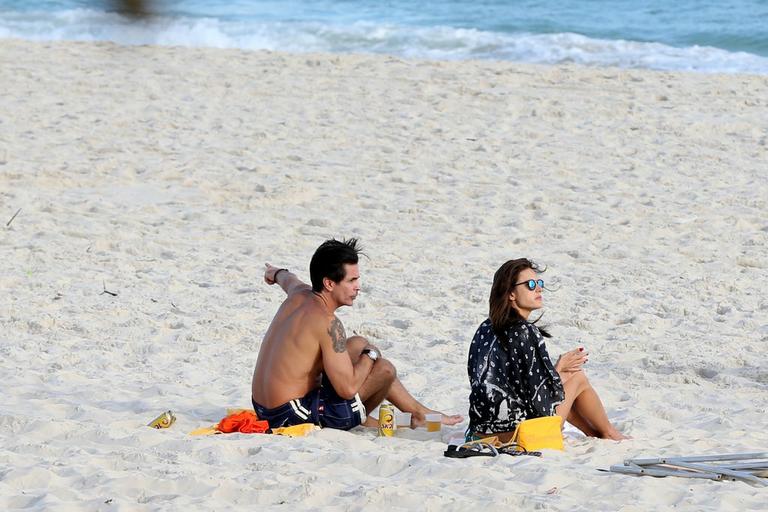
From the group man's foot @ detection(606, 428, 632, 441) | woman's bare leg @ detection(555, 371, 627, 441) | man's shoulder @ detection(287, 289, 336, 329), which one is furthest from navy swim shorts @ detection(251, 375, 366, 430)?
man's foot @ detection(606, 428, 632, 441)

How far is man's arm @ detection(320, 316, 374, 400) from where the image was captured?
4508mm

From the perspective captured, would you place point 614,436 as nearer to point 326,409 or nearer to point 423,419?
point 423,419

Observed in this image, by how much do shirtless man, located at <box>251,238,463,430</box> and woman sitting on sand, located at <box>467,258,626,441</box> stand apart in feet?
1.70

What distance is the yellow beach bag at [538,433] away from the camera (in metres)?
4.26

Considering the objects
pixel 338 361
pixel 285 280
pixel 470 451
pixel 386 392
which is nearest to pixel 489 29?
pixel 285 280

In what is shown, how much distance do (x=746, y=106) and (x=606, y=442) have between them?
783 centimetres

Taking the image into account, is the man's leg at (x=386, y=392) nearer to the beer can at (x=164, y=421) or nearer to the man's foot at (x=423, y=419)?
the man's foot at (x=423, y=419)

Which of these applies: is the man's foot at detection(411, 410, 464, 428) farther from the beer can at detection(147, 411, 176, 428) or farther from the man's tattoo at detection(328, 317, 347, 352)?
the beer can at detection(147, 411, 176, 428)

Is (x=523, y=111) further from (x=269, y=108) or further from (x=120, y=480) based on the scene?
(x=120, y=480)

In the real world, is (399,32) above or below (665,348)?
above

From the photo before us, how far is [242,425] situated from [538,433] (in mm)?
1132

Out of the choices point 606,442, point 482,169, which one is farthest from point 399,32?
point 606,442

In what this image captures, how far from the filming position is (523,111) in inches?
442

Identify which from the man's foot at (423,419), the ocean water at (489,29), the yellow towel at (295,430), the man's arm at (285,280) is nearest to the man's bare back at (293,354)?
the yellow towel at (295,430)
